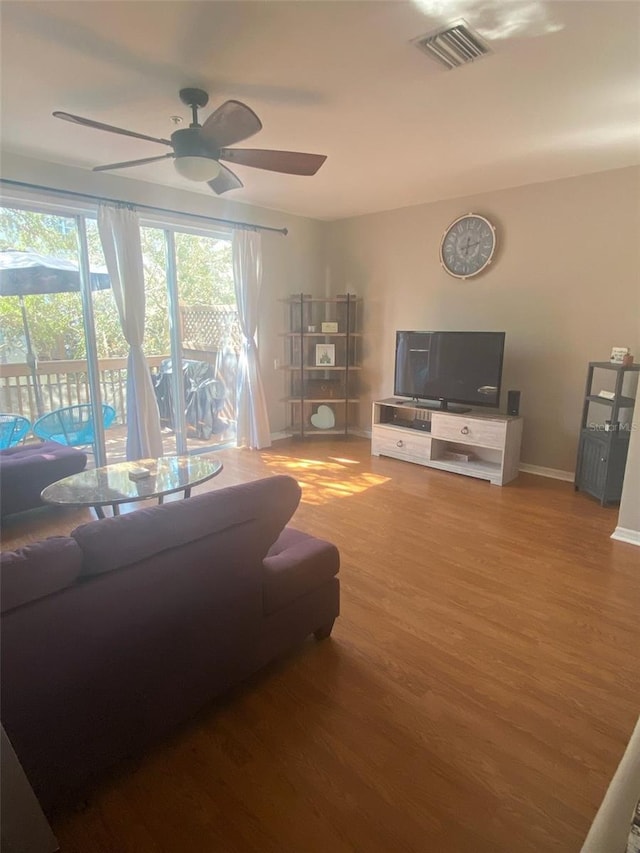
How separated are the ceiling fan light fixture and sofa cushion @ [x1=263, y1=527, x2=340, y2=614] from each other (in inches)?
76.9

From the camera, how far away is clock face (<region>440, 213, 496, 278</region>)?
14.4 ft

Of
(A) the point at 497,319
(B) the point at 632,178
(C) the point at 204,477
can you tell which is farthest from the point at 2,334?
(B) the point at 632,178

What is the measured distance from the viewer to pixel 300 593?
191cm

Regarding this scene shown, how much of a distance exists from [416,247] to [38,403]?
13.1 ft

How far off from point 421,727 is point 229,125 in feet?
8.88

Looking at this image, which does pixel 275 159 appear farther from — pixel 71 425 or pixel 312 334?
pixel 71 425

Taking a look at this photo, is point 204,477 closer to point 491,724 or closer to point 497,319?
point 491,724

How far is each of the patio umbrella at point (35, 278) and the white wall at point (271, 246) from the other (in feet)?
2.15

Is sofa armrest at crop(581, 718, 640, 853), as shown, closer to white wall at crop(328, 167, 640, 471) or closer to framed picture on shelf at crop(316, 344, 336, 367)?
white wall at crop(328, 167, 640, 471)

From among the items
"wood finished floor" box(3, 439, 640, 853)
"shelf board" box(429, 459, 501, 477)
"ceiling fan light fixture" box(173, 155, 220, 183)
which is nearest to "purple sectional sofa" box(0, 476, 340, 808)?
"wood finished floor" box(3, 439, 640, 853)

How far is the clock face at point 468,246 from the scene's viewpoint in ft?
14.4

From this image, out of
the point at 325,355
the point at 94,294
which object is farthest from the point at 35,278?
the point at 325,355

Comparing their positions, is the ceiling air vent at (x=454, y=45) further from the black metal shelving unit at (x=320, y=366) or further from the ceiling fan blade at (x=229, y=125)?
Result: the black metal shelving unit at (x=320, y=366)

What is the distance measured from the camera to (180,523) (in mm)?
1443
